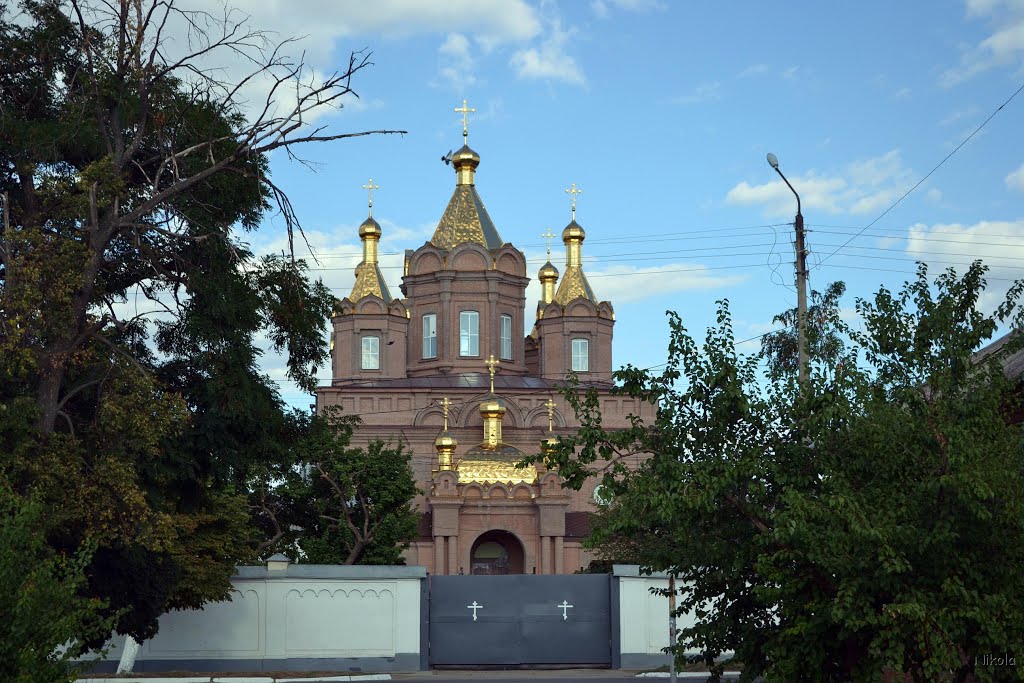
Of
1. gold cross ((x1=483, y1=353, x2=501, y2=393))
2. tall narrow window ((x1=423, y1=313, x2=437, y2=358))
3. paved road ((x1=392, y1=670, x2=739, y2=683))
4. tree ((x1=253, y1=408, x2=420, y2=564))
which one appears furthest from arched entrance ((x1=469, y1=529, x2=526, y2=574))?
paved road ((x1=392, y1=670, x2=739, y2=683))

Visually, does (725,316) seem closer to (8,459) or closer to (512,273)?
(8,459)

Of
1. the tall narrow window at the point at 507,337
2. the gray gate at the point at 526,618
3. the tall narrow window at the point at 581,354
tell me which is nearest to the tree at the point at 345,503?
the gray gate at the point at 526,618

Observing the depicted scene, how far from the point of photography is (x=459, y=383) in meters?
53.9

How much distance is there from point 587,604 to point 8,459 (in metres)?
14.1

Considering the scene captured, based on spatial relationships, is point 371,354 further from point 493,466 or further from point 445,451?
point 493,466

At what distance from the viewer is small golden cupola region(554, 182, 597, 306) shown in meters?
57.5

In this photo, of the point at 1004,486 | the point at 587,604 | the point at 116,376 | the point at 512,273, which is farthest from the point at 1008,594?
the point at 512,273

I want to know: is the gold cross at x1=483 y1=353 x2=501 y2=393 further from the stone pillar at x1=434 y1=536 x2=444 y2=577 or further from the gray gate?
the gray gate

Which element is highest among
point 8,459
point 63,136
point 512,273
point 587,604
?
point 512,273

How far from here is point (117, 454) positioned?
17.2 meters

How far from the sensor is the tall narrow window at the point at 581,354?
2216 inches

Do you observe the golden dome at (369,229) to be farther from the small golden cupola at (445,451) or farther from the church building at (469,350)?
the small golden cupola at (445,451)

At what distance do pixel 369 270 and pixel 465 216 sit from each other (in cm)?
467

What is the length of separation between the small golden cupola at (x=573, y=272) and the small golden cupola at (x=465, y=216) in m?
3.06
